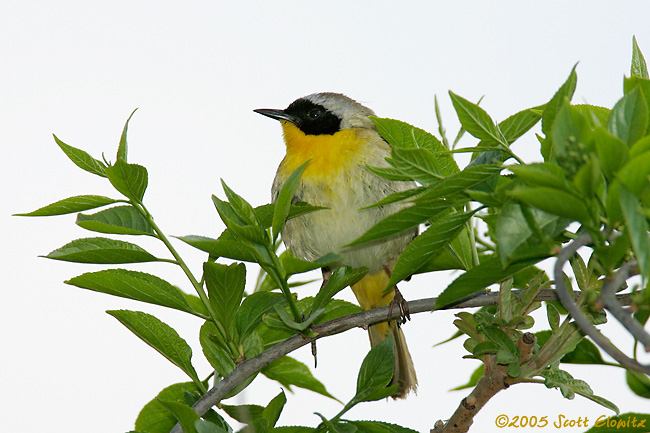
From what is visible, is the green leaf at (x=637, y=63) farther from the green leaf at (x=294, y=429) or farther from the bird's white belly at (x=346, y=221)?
the bird's white belly at (x=346, y=221)

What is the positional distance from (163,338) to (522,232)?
1104 millimetres

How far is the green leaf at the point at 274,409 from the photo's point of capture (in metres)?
1.67

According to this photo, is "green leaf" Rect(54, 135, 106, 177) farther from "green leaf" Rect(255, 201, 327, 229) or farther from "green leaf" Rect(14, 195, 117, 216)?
"green leaf" Rect(255, 201, 327, 229)

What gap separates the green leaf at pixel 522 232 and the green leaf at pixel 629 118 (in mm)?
165

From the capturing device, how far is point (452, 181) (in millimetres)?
1226


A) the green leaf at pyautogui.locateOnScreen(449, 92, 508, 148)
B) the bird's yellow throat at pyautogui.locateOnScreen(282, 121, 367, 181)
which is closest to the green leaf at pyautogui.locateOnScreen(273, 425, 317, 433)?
the green leaf at pyautogui.locateOnScreen(449, 92, 508, 148)

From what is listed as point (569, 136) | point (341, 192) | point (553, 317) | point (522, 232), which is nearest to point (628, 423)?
point (553, 317)

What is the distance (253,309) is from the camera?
1.78 meters

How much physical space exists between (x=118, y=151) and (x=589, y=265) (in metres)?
1.17

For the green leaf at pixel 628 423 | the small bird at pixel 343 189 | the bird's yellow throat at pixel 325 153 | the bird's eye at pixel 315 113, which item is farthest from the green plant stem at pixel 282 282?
the bird's eye at pixel 315 113

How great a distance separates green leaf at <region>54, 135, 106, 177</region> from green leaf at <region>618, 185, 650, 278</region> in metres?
1.28

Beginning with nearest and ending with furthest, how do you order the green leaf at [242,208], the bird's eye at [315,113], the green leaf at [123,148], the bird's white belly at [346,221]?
the green leaf at [242,208], the green leaf at [123,148], the bird's white belly at [346,221], the bird's eye at [315,113]

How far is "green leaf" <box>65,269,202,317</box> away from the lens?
65.4 inches

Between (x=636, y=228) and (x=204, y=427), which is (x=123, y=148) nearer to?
(x=204, y=427)
